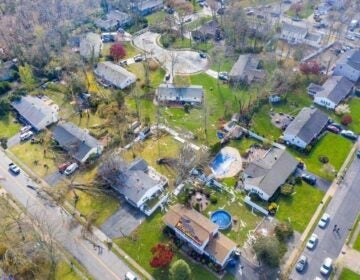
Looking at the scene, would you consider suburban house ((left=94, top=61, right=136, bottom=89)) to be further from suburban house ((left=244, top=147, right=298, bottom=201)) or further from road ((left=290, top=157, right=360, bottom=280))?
road ((left=290, top=157, right=360, bottom=280))

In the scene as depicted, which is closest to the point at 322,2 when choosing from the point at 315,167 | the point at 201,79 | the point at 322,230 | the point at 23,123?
the point at 201,79

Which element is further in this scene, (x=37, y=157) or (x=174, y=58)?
(x=174, y=58)

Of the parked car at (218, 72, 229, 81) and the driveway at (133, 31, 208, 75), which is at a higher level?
the parked car at (218, 72, 229, 81)

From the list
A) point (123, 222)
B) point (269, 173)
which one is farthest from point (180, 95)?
point (123, 222)

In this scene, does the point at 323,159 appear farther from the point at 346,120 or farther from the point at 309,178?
the point at 346,120

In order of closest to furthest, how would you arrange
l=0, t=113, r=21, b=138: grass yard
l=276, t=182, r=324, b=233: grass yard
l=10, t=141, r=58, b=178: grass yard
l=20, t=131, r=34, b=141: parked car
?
l=276, t=182, r=324, b=233: grass yard, l=10, t=141, r=58, b=178: grass yard, l=20, t=131, r=34, b=141: parked car, l=0, t=113, r=21, b=138: grass yard

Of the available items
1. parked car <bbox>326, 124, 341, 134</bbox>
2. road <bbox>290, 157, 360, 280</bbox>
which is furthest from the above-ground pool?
parked car <bbox>326, 124, 341, 134</bbox>
